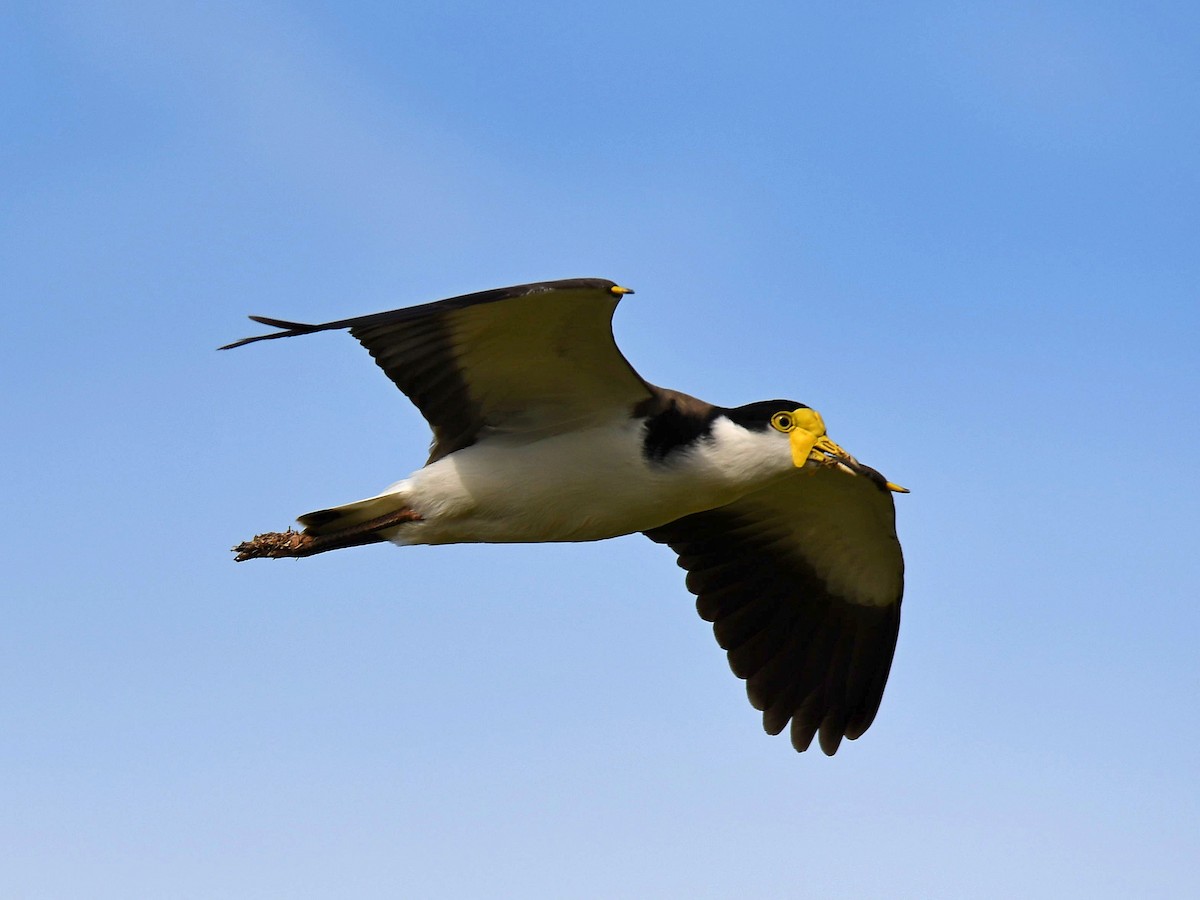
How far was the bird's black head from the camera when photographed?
977 centimetres

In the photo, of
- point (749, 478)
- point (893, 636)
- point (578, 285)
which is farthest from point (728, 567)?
point (578, 285)

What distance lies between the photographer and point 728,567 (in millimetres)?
11891

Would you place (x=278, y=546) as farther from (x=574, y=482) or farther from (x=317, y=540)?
(x=574, y=482)

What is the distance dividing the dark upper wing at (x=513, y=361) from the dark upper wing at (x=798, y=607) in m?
2.13

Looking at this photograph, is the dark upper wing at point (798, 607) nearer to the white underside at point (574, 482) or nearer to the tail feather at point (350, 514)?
the white underside at point (574, 482)

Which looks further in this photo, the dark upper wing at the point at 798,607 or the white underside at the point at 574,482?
the dark upper wing at the point at 798,607

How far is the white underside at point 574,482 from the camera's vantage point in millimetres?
9734

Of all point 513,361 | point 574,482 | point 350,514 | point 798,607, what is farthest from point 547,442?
point 798,607

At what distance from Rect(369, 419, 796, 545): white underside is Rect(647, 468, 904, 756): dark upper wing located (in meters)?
1.87

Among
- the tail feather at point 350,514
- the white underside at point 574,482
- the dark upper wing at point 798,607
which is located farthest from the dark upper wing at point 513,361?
the dark upper wing at point 798,607

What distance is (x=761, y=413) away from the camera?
32.2 feet

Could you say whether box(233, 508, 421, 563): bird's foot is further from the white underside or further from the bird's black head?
the bird's black head

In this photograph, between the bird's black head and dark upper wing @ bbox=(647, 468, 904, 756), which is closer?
the bird's black head

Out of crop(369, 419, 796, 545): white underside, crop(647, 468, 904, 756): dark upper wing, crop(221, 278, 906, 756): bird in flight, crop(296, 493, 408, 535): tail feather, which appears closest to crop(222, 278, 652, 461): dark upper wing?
crop(221, 278, 906, 756): bird in flight
